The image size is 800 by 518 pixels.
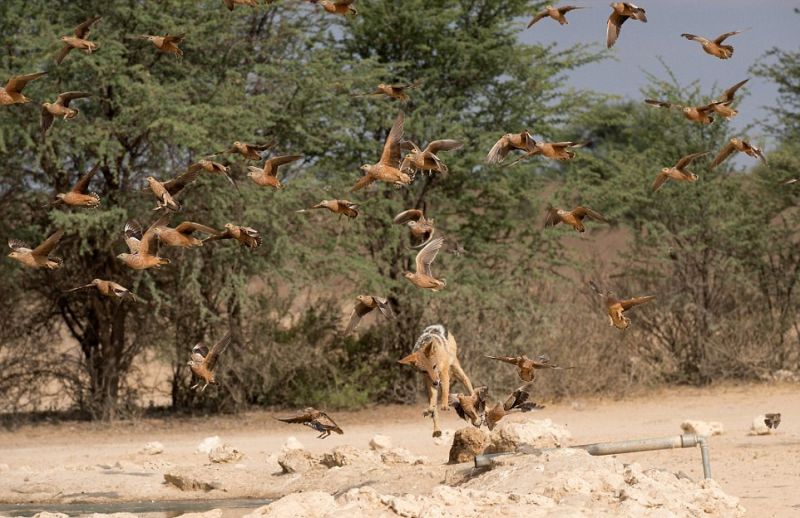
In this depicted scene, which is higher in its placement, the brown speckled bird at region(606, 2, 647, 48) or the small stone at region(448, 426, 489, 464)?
the brown speckled bird at region(606, 2, 647, 48)

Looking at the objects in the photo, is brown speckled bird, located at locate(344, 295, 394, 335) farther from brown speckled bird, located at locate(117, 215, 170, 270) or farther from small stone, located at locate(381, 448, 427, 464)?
small stone, located at locate(381, 448, 427, 464)

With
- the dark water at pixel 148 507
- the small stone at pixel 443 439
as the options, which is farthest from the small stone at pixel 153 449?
the small stone at pixel 443 439

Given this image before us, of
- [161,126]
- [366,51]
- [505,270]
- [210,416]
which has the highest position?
[366,51]

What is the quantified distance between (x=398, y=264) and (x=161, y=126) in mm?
4679

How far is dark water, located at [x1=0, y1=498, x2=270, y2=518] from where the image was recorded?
493 inches

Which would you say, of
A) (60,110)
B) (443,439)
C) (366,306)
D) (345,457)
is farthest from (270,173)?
(443,439)

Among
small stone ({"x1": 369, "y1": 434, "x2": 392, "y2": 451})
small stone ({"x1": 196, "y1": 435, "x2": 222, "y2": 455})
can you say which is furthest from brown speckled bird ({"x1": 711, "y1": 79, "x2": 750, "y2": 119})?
small stone ({"x1": 196, "y1": 435, "x2": 222, "y2": 455})

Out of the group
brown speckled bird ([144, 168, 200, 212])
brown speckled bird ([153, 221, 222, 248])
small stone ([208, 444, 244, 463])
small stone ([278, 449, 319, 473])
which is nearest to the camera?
brown speckled bird ([153, 221, 222, 248])

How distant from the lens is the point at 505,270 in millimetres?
22203

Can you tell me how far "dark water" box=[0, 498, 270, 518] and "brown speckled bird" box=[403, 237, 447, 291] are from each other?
9.69 ft

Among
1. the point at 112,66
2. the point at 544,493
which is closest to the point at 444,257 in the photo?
the point at 112,66

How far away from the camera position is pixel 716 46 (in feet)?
35.9

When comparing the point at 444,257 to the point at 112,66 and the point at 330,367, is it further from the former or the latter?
the point at 112,66

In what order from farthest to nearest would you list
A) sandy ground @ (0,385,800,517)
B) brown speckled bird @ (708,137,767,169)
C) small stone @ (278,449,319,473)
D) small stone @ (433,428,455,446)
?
1. small stone @ (433,428,455,446)
2. small stone @ (278,449,319,473)
3. sandy ground @ (0,385,800,517)
4. brown speckled bird @ (708,137,767,169)
